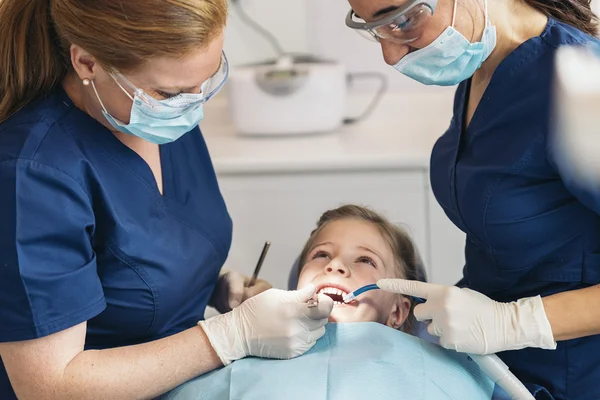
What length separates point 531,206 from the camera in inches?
57.1

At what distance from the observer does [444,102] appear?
2.91m

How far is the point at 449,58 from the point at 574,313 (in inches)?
20.6

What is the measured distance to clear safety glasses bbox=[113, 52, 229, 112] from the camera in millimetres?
1398

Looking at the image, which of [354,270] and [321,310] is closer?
[321,310]

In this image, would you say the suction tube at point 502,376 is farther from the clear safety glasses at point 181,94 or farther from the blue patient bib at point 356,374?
the clear safety glasses at point 181,94

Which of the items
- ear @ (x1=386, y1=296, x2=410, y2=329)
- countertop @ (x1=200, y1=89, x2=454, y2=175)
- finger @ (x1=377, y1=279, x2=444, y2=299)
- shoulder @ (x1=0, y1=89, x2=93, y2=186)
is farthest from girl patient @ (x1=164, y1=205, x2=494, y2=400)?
countertop @ (x1=200, y1=89, x2=454, y2=175)

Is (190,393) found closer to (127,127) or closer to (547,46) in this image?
(127,127)

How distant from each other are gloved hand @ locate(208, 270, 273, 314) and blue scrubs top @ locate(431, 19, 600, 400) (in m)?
0.58

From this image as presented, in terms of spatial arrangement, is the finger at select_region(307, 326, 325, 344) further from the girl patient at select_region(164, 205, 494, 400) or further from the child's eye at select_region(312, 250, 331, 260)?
the child's eye at select_region(312, 250, 331, 260)

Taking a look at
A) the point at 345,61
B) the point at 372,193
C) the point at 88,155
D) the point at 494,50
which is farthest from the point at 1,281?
the point at 345,61

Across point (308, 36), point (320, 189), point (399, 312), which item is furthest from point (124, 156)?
point (308, 36)

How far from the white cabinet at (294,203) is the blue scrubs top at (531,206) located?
2.86ft

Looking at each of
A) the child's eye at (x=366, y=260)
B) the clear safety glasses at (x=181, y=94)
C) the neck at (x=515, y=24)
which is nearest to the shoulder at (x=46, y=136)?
the clear safety glasses at (x=181, y=94)

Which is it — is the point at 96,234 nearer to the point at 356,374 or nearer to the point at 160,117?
the point at 160,117
